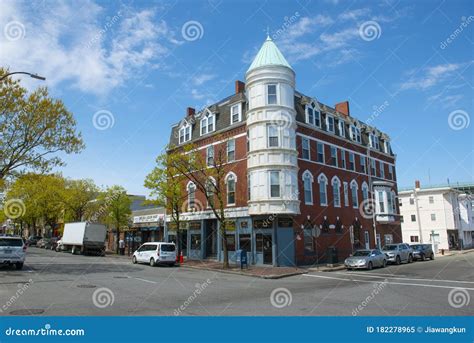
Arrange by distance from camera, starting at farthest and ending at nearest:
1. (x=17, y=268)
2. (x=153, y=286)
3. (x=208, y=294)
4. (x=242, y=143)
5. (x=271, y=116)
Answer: (x=242, y=143) → (x=271, y=116) → (x=17, y=268) → (x=153, y=286) → (x=208, y=294)

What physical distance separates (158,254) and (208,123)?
43.4ft

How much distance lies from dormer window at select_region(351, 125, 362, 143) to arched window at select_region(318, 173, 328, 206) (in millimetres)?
7956

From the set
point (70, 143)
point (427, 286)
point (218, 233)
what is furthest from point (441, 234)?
point (70, 143)

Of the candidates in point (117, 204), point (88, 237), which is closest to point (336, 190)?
point (117, 204)

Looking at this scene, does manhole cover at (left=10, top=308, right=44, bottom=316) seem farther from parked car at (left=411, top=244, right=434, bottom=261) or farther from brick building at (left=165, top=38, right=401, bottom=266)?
parked car at (left=411, top=244, right=434, bottom=261)

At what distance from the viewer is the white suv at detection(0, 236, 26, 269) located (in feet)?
71.6

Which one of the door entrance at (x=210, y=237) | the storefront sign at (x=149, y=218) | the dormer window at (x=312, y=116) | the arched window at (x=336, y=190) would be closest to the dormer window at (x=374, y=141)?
the arched window at (x=336, y=190)

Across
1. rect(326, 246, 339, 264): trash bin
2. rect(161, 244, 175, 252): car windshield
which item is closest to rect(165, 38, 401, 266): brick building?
rect(326, 246, 339, 264): trash bin

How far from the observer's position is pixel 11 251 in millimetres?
22000

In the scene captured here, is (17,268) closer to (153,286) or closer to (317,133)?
(153,286)

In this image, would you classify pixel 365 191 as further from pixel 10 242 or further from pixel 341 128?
pixel 10 242

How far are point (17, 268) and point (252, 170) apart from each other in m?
16.6

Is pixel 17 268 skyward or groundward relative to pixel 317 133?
groundward

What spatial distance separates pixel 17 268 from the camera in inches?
891
